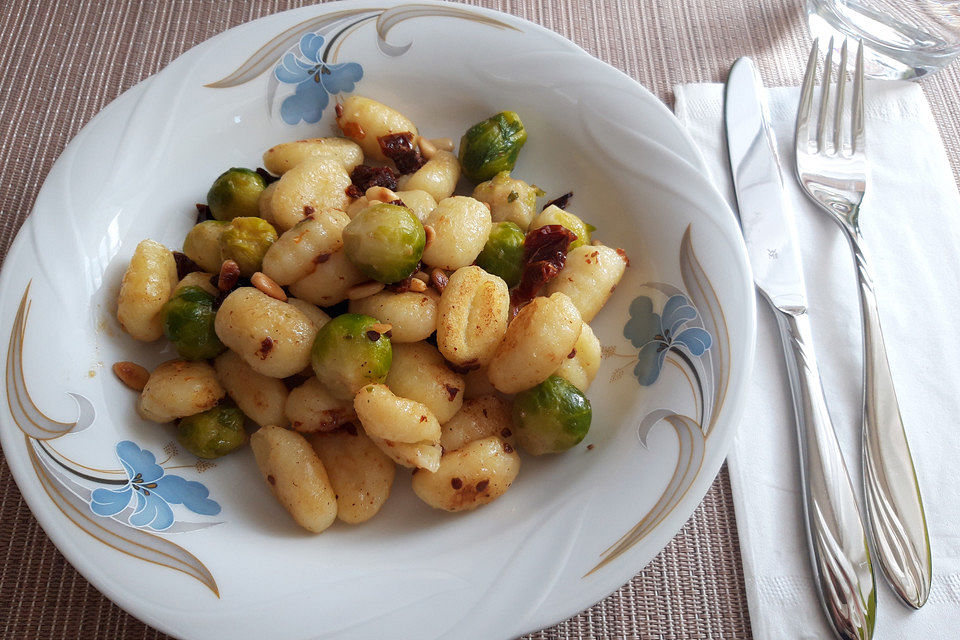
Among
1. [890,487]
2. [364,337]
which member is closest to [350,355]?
[364,337]

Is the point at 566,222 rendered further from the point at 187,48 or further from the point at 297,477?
the point at 187,48

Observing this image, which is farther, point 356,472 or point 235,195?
point 235,195

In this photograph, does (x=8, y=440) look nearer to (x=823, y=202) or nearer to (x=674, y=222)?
(x=674, y=222)

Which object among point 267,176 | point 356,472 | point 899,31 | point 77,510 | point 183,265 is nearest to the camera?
point 77,510

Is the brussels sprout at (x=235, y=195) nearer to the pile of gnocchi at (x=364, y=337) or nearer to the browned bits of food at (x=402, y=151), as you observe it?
the pile of gnocchi at (x=364, y=337)

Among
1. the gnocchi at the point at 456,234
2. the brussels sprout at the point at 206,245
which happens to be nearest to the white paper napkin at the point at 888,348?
the gnocchi at the point at 456,234
